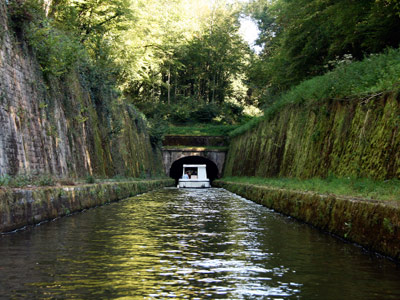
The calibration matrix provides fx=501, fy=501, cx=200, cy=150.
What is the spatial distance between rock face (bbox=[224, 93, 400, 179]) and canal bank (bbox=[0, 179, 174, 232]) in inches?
268

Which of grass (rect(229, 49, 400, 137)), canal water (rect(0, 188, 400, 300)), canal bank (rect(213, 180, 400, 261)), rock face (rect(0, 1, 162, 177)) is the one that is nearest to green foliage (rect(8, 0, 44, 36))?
rock face (rect(0, 1, 162, 177))

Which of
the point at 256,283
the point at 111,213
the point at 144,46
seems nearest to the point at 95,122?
the point at 111,213

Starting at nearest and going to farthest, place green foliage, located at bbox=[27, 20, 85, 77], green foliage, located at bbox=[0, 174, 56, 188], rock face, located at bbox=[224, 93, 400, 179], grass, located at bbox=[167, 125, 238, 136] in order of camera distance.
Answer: green foliage, located at bbox=[0, 174, 56, 188] → rock face, located at bbox=[224, 93, 400, 179] → green foliage, located at bbox=[27, 20, 85, 77] → grass, located at bbox=[167, 125, 238, 136]

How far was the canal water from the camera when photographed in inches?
177

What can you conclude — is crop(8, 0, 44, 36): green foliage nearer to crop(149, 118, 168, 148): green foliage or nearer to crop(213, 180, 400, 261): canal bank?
crop(213, 180, 400, 261): canal bank

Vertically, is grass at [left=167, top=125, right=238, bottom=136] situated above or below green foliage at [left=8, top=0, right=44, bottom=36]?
below

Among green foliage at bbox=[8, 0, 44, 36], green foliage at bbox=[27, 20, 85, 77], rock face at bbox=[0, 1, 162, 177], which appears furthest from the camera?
green foliage at bbox=[27, 20, 85, 77]

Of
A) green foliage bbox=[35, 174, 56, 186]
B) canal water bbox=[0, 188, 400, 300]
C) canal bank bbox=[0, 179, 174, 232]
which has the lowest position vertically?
canal water bbox=[0, 188, 400, 300]

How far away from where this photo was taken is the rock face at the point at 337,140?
10.8m

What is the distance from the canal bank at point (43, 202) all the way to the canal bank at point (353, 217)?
5.37 metres

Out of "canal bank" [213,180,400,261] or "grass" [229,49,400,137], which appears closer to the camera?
"canal bank" [213,180,400,261]

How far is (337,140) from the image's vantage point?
1445 centimetres

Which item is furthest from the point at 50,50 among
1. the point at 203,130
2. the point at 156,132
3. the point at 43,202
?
the point at 203,130

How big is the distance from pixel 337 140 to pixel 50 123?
8.93 metres
